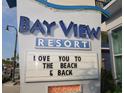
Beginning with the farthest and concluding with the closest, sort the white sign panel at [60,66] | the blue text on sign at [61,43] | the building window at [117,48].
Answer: the building window at [117,48] → the blue text on sign at [61,43] → the white sign panel at [60,66]

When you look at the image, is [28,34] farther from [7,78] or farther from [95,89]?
[7,78]

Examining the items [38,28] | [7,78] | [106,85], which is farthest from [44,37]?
[7,78]

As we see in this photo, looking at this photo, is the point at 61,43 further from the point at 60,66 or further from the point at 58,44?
the point at 60,66

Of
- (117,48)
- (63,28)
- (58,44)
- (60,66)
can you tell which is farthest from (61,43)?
(117,48)

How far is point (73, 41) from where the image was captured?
330 inches

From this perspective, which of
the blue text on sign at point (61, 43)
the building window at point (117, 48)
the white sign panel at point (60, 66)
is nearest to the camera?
the white sign panel at point (60, 66)

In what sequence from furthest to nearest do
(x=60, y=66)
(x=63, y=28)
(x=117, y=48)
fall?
(x=117, y=48) → (x=63, y=28) → (x=60, y=66)

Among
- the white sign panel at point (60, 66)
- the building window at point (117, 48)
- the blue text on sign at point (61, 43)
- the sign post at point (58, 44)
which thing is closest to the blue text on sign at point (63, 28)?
the sign post at point (58, 44)

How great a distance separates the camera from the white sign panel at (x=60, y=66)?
7.75 meters

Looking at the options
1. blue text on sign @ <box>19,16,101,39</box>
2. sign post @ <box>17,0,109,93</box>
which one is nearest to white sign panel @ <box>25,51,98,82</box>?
sign post @ <box>17,0,109,93</box>

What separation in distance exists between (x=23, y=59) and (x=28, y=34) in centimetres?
74

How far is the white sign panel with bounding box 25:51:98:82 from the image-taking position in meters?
7.75

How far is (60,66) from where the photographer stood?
813 centimetres

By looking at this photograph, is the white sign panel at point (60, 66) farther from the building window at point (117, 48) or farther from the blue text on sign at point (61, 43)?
the building window at point (117, 48)
